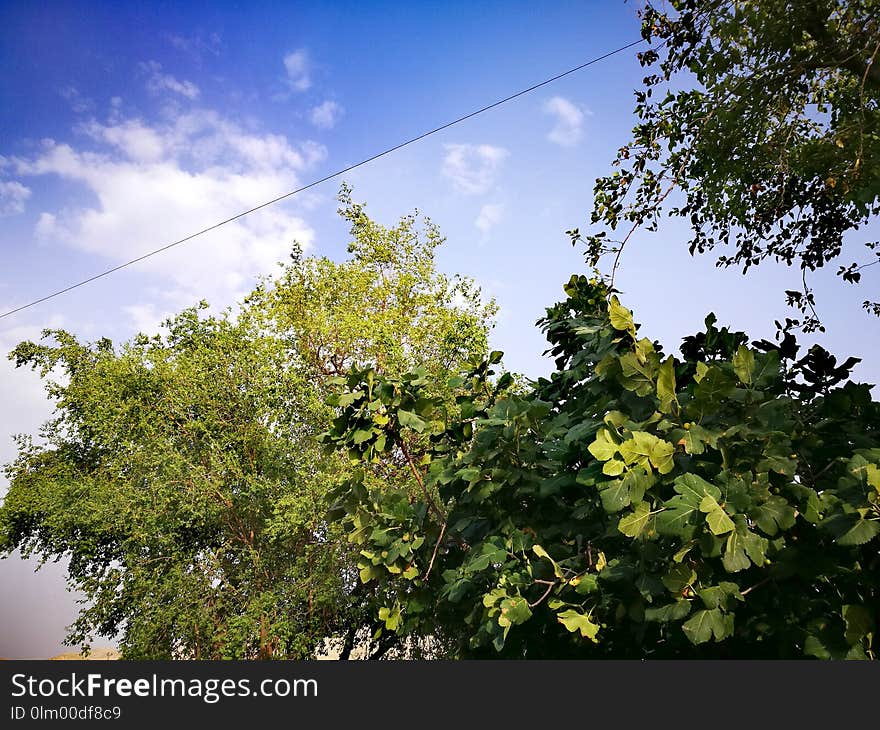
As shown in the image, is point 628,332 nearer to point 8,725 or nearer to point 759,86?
point 8,725

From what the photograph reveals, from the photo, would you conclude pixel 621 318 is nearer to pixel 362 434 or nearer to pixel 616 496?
pixel 616 496

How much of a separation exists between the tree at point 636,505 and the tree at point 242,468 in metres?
5.75

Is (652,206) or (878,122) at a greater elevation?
(878,122)

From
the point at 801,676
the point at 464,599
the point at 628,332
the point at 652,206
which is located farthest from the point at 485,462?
the point at 652,206

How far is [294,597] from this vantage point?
9.40 metres

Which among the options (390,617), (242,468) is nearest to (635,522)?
(390,617)

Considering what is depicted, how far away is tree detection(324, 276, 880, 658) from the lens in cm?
170

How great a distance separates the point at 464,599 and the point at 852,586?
4.28 ft

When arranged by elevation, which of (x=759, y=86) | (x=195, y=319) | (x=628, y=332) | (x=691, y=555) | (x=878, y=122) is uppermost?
(x=195, y=319)

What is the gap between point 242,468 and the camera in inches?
398

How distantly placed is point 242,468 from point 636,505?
9220 millimetres

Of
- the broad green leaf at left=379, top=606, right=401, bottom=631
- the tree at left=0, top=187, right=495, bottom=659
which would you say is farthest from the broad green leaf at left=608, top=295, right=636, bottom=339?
the tree at left=0, top=187, right=495, bottom=659

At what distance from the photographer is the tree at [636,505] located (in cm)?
170

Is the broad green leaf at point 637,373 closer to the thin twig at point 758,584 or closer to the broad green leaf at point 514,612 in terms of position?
→ the thin twig at point 758,584
